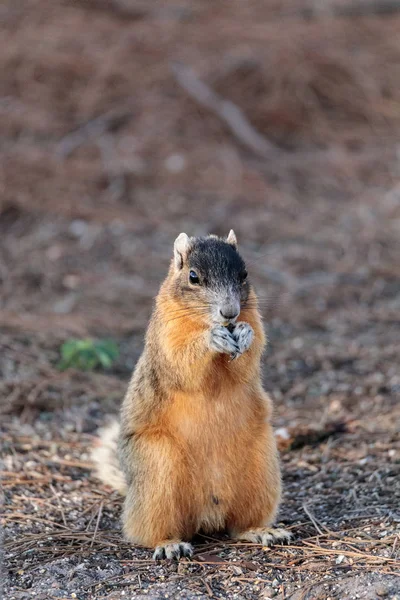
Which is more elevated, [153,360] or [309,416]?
[153,360]

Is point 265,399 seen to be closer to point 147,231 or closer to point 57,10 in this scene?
point 147,231

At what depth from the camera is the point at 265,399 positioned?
3980 millimetres

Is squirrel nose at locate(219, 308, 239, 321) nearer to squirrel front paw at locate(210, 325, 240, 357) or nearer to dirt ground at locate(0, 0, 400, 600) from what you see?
squirrel front paw at locate(210, 325, 240, 357)

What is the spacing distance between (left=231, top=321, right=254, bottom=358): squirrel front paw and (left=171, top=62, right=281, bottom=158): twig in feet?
24.1

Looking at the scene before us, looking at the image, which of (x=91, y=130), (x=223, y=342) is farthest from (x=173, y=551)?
(x=91, y=130)

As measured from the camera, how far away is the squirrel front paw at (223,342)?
3582mm

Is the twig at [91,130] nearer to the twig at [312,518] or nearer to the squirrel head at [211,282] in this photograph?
the squirrel head at [211,282]

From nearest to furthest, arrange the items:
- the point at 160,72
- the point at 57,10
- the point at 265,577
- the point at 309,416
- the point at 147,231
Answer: the point at 265,577, the point at 309,416, the point at 147,231, the point at 160,72, the point at 57,10

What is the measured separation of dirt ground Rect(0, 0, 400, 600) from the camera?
12.7 ft

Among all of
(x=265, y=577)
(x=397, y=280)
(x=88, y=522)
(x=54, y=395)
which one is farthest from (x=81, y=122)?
(x=265, y=577)

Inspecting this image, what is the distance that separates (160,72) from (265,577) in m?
9.26

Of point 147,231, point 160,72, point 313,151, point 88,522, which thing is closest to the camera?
point 88,522

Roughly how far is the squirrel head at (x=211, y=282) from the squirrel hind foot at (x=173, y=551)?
967mm

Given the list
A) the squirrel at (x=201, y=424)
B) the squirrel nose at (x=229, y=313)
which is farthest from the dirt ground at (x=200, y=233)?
the squirrel nose at (x=229, y=313)
